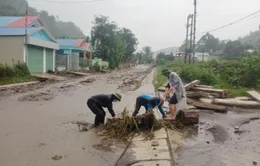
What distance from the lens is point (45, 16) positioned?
3270 inches

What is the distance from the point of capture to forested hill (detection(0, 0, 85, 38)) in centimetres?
4950

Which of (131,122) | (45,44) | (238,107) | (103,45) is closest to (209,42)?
(103,45)

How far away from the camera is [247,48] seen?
52625 millimetres

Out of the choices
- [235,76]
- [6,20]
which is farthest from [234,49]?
[6,20]

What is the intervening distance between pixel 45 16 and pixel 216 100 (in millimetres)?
80831

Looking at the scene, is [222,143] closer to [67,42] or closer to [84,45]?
[67,42]

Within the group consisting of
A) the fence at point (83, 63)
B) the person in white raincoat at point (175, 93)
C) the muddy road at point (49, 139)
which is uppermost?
the fence at point (83, 63)

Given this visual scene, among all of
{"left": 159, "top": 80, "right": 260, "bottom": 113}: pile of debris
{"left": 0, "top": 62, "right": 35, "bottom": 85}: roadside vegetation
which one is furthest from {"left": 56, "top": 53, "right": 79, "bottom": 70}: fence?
{"left": 159, "top": 80, "right": 260, "bottom": 113}: pile of debris

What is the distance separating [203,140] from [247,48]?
5183 centimetres

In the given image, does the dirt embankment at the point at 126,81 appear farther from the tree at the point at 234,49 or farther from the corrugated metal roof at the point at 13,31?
the tree at the point at 234,49

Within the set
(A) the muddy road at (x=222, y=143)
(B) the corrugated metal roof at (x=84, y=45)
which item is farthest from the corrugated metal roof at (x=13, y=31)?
(B) the corrugated metal roof at (x=84, y=45)

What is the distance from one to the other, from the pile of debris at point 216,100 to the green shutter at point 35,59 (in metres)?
15.9

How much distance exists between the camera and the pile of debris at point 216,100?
404 inches

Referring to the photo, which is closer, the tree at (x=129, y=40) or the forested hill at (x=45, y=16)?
the forested hill at (x=45, y=16)
